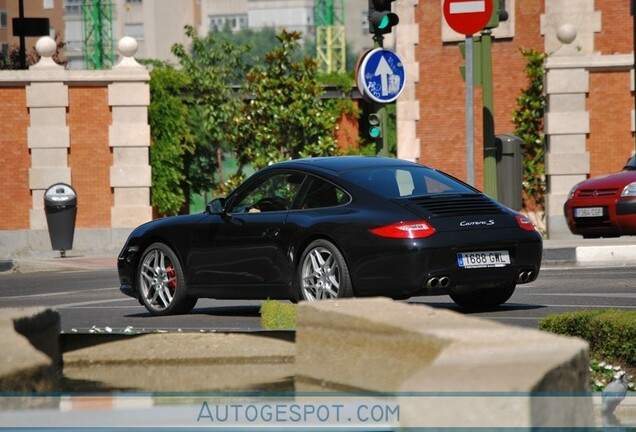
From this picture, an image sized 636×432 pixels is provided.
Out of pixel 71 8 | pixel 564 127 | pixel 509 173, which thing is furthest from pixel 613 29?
pixel 71 8

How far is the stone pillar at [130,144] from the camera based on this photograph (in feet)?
85.9

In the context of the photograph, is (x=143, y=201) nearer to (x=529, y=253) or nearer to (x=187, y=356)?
(x=529, y=253)

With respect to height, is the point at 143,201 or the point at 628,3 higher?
the point at 628,3

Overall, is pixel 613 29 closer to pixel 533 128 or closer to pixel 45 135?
pixel 533 128

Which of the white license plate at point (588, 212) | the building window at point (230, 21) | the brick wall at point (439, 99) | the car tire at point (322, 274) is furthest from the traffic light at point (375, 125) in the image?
the building window at point (230, 21)

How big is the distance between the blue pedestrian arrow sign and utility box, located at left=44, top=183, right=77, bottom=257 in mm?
7526

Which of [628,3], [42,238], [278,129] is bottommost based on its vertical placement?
[42,238]

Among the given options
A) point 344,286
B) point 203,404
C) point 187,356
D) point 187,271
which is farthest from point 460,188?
point 203,404

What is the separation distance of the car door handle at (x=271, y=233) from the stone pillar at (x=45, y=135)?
1480 cm

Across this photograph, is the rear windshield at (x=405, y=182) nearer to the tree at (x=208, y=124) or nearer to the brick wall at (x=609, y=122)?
the brick wall at (x=609, y=122)

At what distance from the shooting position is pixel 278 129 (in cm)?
2848

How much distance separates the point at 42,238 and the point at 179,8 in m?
116

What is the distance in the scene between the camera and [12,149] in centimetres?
2609

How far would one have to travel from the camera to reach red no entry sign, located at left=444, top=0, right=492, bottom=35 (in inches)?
707
